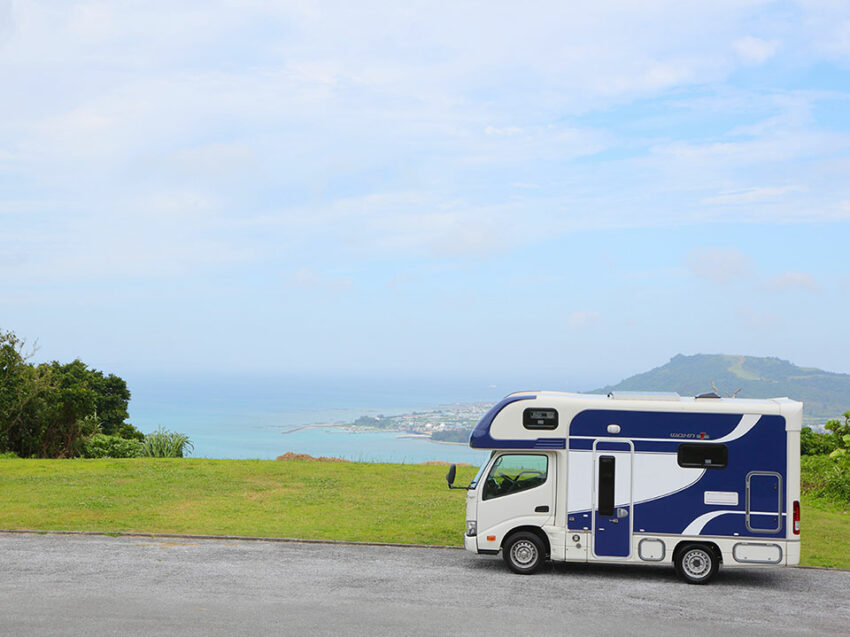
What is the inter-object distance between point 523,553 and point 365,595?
313 cm

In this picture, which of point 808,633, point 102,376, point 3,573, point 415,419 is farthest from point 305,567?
point 415,419

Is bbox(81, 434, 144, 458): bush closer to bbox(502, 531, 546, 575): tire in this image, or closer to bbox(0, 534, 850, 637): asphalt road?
bbox(0, 534, 850, 637): asphalt road

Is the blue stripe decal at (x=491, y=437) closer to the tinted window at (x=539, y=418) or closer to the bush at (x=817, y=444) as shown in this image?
the tinted window at (x=539, y=418)

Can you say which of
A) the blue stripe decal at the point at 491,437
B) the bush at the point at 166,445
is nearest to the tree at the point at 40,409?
the bush at the point at 166,445

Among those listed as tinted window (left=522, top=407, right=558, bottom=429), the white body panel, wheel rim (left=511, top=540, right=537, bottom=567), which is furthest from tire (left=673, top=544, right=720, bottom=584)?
tinted window (left=522, top=407, right=558, bottom=429)

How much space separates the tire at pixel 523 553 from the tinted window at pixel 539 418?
192 centimetres

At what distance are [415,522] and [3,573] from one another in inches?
353

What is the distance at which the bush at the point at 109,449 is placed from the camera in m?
33.3

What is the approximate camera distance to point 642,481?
13734 mm

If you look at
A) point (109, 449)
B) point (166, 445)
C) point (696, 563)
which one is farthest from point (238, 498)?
point (109, 449)

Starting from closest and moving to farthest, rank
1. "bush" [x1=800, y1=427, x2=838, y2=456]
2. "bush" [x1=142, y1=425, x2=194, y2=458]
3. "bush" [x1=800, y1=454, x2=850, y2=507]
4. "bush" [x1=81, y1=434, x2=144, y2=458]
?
1. "bush" [x1=800, y1=454, x2=850, y2=507]
2. "bush" [x1=800, y1=427, x2=838, y2=456]
3. "bush" [x1=142, y1=425, x2=194, y2=458]
4. "bush" [x1=81, y1=434, x2=144, y2=458]

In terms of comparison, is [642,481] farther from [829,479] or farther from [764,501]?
[829,479]

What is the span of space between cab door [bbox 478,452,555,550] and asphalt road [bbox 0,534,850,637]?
0.91 metres

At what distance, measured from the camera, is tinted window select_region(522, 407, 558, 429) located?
45.9 ft
